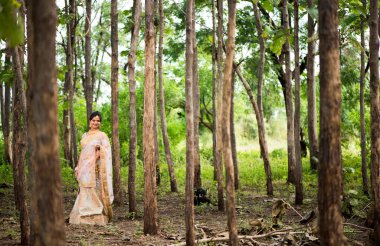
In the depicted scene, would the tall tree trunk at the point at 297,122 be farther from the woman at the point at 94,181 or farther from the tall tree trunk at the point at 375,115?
the woman at the point at 94,181

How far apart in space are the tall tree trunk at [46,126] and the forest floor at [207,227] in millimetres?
3856

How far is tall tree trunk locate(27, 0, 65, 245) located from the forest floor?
386 cm

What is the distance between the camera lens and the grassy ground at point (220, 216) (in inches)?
277

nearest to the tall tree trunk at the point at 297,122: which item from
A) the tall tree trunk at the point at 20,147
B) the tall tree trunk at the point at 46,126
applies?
the tall tree trunk at the point at 20,147

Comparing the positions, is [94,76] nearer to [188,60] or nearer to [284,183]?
[284,183]

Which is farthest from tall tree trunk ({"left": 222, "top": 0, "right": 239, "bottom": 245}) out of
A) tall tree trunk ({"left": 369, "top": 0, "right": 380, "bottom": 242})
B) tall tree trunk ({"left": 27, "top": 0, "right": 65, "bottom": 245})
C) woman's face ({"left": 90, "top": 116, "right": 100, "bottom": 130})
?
woman's face ({"left": 90, "top": 116, "right": 100, "bottom": 130})

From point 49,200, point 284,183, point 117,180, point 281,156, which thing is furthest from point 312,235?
Answer: point 281,156

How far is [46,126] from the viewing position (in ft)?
9.68

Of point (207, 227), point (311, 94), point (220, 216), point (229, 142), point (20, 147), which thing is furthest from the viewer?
point (311, 94)

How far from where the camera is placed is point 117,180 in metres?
10.9

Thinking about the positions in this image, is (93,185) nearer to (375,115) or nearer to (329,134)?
(375,115)

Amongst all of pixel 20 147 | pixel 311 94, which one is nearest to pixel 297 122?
pixel 311 94

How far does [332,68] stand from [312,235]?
130 inches

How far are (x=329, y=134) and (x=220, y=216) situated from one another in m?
5.95
